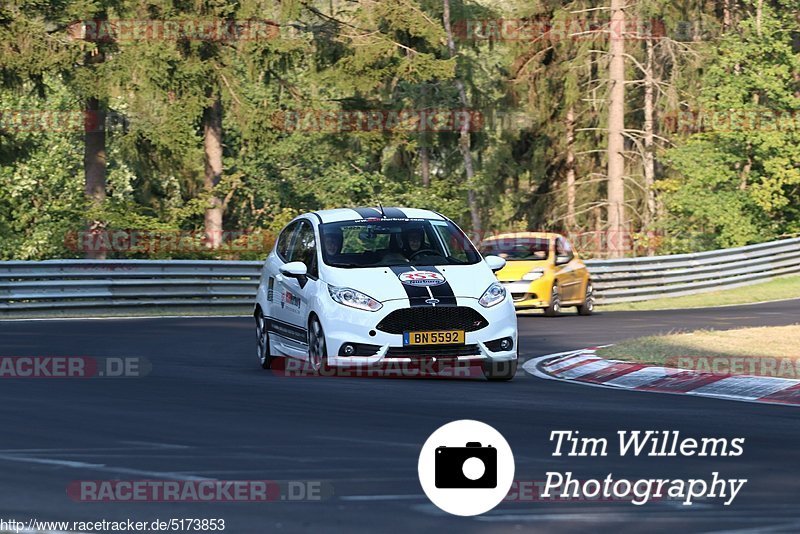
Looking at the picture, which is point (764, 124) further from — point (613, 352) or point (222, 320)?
point (613, 352)

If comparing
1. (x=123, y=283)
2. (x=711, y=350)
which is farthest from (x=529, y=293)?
(x=711, y=350)

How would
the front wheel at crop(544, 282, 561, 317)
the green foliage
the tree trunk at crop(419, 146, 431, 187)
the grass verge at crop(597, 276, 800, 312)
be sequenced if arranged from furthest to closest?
the tree trunk at crop(419, 146, 431, 187), the green foliage, the grass verge at crop(597, 276, 800, 312), the front wheel at crop(544, 282, 561, 317)

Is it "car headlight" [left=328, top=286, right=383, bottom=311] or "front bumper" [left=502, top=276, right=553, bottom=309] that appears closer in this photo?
"car headlight" [left=328, top=286, right=383, bottom=311]

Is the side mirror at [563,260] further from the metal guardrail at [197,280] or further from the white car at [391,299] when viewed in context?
the white car at [391,299]

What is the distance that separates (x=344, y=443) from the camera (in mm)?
9508

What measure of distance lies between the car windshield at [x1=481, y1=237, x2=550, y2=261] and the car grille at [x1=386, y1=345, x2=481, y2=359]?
46.7ft

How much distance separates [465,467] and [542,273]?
20458 millimetres

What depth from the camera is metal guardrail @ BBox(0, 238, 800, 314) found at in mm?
26672

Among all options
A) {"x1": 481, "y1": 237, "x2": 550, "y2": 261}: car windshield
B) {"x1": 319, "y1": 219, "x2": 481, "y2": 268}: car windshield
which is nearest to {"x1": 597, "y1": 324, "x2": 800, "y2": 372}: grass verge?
{"x1": 319, "y1": 219, "x2": 481, "y2": 268}: car windshield

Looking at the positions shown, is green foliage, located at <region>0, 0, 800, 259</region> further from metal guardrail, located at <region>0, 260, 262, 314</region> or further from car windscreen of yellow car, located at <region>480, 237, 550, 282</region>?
car windscreen of yellow car, located at <region>480, 237, 550, 282</region>

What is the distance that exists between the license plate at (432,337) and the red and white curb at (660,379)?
4.92ft

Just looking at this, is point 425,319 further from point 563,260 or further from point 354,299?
point 563,260

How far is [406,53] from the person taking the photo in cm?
4925

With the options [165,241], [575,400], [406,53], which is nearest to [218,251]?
[165,241]
